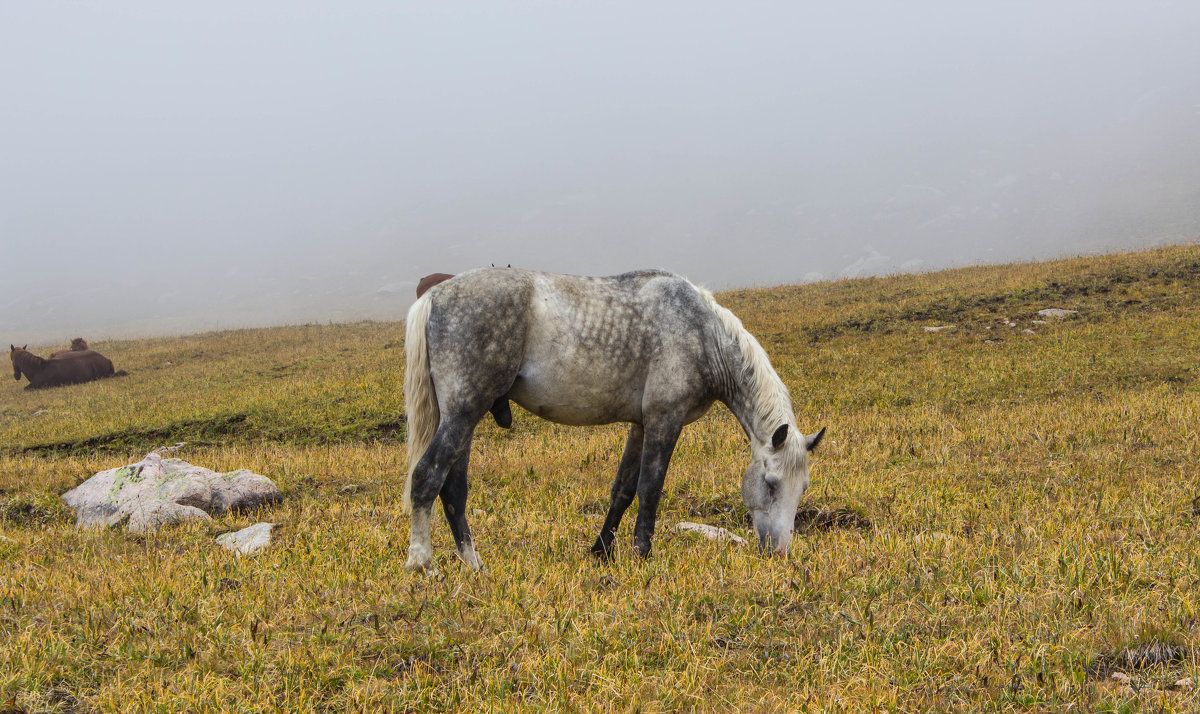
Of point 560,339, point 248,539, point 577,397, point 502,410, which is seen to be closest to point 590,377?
point 577,397

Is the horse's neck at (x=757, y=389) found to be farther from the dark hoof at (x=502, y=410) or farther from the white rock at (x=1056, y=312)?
the white rock at (x=1056, y=312)

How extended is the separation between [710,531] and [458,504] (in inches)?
99.0

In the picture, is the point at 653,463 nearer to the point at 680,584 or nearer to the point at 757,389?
the point at 757,389

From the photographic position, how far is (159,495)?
26.5ft

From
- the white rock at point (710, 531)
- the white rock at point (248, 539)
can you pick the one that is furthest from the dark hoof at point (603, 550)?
the white rock at point (248, 539)

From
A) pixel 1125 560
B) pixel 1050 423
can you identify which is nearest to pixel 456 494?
pixel 1125 560

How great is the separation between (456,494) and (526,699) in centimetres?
283

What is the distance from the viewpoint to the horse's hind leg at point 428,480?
18.8 ft

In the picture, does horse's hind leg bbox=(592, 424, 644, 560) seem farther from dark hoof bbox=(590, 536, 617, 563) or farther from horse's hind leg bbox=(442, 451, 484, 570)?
horse's hind leg bbox=(442, 451, 484, 570)

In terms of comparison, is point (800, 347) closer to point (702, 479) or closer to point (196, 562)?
point (702, 479)

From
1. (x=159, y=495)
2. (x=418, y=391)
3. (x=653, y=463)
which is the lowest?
(x=159, y=495)

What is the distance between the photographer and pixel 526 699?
3.47 meters

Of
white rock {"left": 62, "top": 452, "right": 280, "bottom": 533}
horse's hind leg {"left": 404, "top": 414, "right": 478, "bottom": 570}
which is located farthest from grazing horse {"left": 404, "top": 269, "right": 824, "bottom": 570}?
white rock {"left": 62, "top": 452, "right": 280, "bottom": 533}

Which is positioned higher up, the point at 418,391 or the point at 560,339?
the point at 560,339
